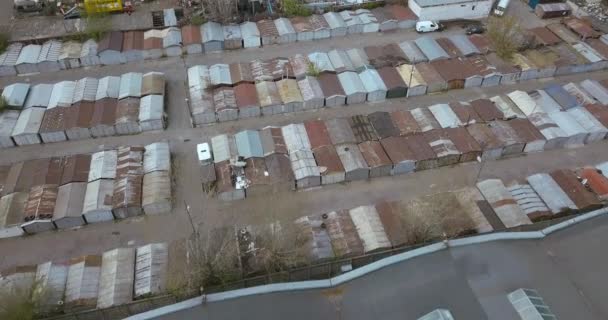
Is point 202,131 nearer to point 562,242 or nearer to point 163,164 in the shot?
point 163,164

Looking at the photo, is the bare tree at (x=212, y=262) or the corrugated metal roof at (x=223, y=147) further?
the corrugated metal roof at (x=223, y=147)

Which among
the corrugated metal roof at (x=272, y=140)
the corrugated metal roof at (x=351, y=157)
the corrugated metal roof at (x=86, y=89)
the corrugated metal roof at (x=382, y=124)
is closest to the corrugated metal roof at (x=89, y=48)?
Answer: the corrugated metal roof at (x=86, y=89)

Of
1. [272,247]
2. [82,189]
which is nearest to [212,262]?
[272,247]

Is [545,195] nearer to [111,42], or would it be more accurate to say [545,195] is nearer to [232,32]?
[232,32]

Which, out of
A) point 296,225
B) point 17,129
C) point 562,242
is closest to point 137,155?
point 17,129

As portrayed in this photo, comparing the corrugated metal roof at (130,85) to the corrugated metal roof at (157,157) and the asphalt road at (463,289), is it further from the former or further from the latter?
the asphalt road at (463,289)

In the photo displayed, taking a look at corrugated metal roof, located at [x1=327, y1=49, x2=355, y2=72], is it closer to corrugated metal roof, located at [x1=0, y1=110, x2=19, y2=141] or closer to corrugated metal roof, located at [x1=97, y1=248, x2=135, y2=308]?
corrugated metal roof, located at [x1=97, y1=248, x2=135, y2=308]
